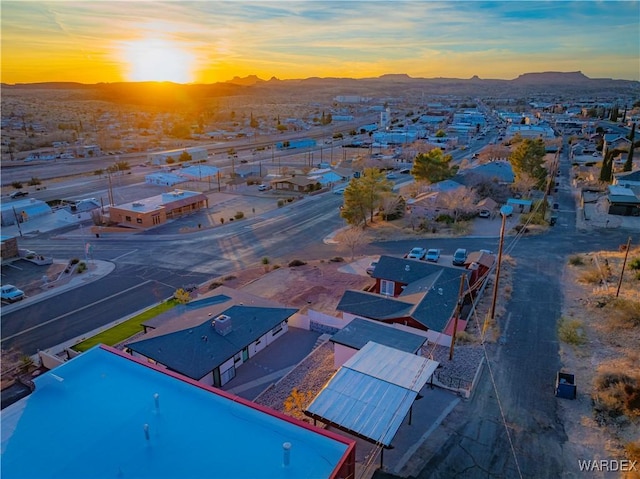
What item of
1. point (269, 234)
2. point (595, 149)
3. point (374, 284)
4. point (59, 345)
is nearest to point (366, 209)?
point (269, 234)

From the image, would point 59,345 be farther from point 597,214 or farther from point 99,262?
point 597,214

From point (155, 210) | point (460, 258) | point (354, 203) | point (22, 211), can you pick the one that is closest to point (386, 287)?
point (460, 258)

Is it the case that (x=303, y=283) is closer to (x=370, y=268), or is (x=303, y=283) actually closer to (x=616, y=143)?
(x=370, y=268)

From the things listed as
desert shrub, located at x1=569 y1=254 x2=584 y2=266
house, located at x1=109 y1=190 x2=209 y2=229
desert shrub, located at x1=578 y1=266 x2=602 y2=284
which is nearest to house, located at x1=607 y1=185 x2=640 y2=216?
desert shrub, located at x1=569 y1=254 x2=584 y2=266

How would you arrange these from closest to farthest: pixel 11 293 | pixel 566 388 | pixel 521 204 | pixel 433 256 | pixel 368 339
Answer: pixel 566 388
pixel 368 339
pixel 11 293
pixel 433 256
pixel 521 204

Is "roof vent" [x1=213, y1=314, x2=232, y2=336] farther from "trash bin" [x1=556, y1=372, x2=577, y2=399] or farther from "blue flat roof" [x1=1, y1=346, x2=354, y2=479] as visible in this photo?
"trash bin" [x1=556, y1=372, x2=577, y2=399]

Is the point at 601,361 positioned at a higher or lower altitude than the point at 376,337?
lower
